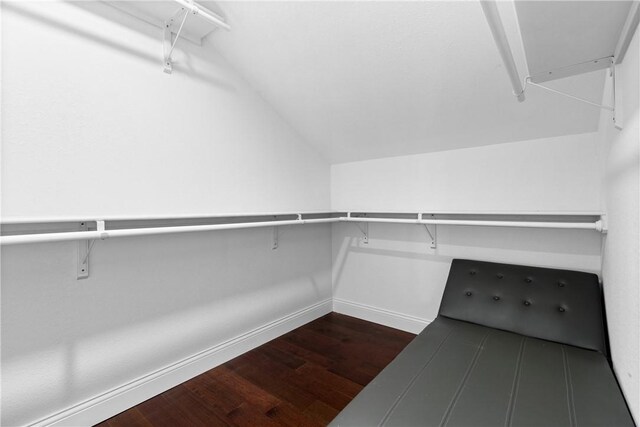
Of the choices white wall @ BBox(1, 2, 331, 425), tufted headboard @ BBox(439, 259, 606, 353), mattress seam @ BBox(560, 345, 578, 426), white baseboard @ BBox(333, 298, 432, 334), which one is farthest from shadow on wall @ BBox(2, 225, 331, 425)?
mattress seam @ BBox(560, 345, 578, 426)

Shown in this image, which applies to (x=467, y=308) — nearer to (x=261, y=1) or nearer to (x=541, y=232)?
(x=541, y=232)

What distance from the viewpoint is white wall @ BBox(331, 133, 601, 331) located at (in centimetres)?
172

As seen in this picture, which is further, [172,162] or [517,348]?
[172,162]

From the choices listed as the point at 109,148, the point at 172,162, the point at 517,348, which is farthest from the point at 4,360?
the point at 517,348

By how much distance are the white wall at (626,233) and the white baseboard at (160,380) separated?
1.96 m

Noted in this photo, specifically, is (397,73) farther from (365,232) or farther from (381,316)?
(381,316)

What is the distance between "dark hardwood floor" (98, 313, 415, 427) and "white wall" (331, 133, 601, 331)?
0.42 metres

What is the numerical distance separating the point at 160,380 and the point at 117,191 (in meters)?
1.10

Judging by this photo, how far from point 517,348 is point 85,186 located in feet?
7.42

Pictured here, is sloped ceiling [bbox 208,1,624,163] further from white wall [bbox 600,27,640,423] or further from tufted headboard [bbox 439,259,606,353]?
tufted headboard [bbox 439,259,606,353]

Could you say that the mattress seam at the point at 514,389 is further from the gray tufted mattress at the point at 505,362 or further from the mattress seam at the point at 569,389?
the mattress seam at the point at 569,389

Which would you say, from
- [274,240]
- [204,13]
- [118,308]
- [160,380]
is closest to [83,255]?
[118,308]

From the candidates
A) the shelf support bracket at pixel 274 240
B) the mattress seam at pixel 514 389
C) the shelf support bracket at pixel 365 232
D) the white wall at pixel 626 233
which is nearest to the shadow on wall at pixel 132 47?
the shelf support bracket at pixel 274 240

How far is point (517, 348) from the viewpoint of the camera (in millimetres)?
1389
